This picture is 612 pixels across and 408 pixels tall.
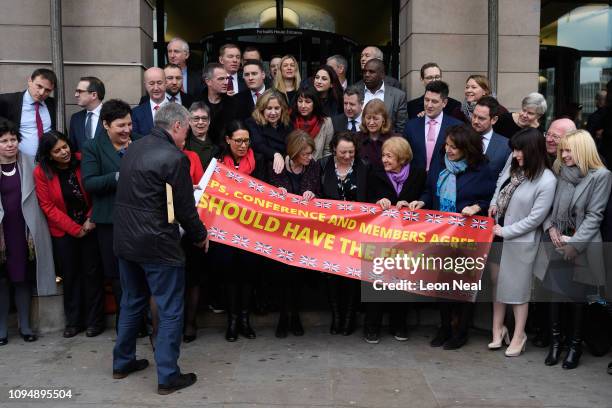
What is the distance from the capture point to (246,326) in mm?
6523

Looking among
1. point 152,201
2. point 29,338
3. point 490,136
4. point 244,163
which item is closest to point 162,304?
point 152,201

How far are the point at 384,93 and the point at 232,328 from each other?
324cm

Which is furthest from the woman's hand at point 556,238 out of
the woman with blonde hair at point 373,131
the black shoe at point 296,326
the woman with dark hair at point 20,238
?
the woman with dark hair at point 20,238

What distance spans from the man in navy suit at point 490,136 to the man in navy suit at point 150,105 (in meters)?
3.30

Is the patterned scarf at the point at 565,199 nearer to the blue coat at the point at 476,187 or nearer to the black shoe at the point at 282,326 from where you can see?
the blue coat at the point at 476,187

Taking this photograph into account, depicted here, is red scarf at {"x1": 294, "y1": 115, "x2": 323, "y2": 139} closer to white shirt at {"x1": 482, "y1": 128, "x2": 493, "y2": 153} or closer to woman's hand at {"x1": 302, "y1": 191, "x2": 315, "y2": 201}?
woman's hand at {"x1": 302, "y1": 191, "x2": 315, "y2": 201}

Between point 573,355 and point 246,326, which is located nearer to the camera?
point 573,355

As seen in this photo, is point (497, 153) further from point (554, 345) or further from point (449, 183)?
point (554, 345)

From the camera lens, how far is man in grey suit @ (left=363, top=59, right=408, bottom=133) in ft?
25.1

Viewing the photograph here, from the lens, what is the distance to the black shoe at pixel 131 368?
17.7 ft

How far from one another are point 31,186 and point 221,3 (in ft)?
20.1

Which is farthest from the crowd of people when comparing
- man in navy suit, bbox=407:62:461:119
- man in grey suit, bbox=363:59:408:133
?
man in grey suit, bbox=363:59:408:133

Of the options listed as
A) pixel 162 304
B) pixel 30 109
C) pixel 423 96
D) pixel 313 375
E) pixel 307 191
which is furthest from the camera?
pixel 423 96

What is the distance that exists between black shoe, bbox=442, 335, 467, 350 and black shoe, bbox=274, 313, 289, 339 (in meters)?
1.54
